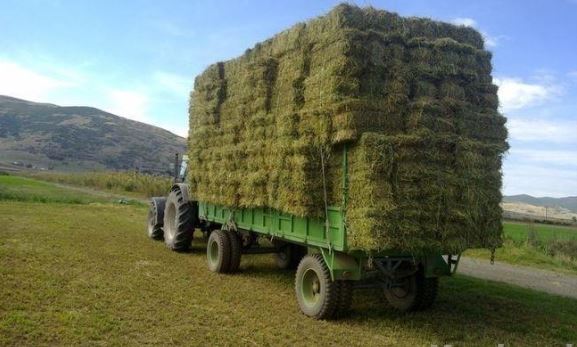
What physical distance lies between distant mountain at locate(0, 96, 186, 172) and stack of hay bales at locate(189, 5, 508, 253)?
86.7m

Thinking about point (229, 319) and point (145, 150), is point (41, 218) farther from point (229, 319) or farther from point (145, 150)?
point (145, 150)

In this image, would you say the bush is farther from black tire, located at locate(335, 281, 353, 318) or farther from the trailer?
black tire, located at locate(335, 281, 353, 318)

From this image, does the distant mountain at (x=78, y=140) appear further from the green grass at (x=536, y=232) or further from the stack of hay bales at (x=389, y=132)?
the stack of hay bales at (x=389, y=132)

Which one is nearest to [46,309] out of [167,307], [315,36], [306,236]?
[167,307]

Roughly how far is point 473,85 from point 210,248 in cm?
613

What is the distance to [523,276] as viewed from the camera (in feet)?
41.1

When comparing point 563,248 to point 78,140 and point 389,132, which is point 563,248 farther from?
point 78,140

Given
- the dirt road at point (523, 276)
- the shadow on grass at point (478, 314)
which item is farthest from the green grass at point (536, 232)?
the shadow on grass at point (478, 314)

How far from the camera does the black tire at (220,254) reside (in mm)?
10453

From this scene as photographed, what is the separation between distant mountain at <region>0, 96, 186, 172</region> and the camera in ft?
323

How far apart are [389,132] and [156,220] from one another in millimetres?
9585

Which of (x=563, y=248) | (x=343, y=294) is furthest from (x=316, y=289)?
(x=563, y=248)

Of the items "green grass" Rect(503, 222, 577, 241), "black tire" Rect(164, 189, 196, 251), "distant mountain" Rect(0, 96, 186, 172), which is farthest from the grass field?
"distant mountain" Rect(0, 96, 186, 172)

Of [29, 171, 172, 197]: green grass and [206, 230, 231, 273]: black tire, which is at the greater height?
[29, 171, 172, 197]: green grass
